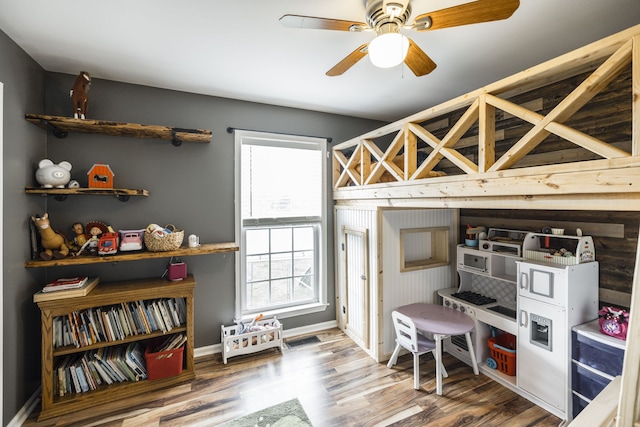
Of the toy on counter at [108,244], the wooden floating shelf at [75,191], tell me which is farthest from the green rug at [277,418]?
the wooden floating shelf at [75,191]

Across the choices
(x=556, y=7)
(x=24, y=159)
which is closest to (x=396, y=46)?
(x=556, y=7)

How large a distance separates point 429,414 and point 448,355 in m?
0.97

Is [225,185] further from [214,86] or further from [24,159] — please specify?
[24,159]

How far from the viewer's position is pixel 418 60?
1606 mm

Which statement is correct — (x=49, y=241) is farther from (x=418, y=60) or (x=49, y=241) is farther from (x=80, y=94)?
(x=418, y=60)

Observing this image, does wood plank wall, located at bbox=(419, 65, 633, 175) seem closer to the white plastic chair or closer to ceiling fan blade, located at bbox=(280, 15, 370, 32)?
the white plastic chair

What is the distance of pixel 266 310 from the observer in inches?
124

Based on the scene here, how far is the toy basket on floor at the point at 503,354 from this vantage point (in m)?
2.38

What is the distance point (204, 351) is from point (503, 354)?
9.25ft

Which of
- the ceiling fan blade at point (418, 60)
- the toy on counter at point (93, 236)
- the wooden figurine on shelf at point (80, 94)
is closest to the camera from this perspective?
A: the ceiling fan blade at point (418, 60)

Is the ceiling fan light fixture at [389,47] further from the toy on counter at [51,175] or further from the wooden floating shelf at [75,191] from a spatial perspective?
the toy on counter at [51,175]

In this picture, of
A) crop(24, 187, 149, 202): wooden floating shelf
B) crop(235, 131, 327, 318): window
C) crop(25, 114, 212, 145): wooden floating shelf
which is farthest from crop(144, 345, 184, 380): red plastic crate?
crop(25, 114, 212, 145): wooden floating shelf

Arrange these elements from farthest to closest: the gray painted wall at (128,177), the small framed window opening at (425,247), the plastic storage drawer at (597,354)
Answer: the small framed window opening at (425,247) < the gray painted wall at (128,177) < the plastic storage drawer at (597,354)

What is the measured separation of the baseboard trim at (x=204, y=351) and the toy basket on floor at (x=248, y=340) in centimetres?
21
